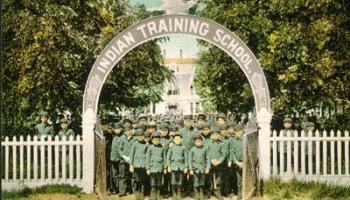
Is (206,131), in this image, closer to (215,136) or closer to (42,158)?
(215,136)

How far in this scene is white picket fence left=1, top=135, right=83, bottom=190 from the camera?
31.8 feet

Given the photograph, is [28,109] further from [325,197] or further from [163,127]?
[325,197]

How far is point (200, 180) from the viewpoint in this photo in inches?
356

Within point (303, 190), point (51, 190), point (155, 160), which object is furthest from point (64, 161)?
point (303, 190)

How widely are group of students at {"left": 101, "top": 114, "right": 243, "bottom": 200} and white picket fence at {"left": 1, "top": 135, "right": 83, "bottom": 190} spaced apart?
2.26 ft

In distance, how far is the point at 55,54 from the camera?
9.95 meters

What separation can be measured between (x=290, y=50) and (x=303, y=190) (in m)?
2.54

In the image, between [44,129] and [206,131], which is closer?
[206,131]

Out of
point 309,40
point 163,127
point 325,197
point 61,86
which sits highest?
point 309,40

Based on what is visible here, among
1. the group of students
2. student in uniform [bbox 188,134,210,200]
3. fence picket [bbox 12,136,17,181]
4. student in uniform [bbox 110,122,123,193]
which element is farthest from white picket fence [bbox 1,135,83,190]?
student in uniform [bbox 188,134,210,200]

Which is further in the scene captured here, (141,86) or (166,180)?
(141,86)

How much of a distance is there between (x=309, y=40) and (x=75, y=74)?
4309mm

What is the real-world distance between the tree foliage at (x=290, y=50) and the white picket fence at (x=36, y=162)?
139 inches

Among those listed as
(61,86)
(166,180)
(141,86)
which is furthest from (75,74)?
(166,180)
